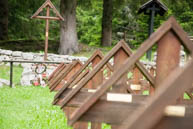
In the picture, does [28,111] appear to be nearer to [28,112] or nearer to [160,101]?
[28,112]

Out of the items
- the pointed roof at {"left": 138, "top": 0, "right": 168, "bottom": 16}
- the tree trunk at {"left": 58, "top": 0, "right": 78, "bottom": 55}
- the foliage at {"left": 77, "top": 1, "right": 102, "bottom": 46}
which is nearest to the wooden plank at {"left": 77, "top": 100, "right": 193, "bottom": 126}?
the pointed roof at {"left": 138, "top": 0, "right": 168, "bottom": 16}

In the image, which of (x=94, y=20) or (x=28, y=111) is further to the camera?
(x=94, y=20)

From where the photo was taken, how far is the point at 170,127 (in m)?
1.12

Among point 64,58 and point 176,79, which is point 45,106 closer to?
point 176,79

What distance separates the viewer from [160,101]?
3.17ft

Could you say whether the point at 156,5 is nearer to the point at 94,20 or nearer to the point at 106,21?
the point at 106,21

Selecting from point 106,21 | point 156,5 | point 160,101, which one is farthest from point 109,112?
point 106,21

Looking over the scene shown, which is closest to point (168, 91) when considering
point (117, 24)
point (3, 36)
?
point (3, 36)

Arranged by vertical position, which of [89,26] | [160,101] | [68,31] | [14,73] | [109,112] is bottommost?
[109,112]

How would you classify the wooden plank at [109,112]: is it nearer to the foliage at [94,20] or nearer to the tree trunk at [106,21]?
the foliage at [94,20]

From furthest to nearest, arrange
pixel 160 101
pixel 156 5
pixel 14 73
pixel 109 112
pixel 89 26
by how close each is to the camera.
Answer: pixel 89 26, pixel 156 5, pixel 14 73, pixel 109 112, pixel 160 101

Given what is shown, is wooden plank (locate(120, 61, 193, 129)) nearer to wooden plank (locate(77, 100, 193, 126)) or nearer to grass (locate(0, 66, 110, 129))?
wooden plank (locate(77, 100, 193, 126))

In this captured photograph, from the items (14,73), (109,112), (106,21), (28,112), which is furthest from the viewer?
(106,21)

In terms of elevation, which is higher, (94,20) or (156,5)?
(94,20)
